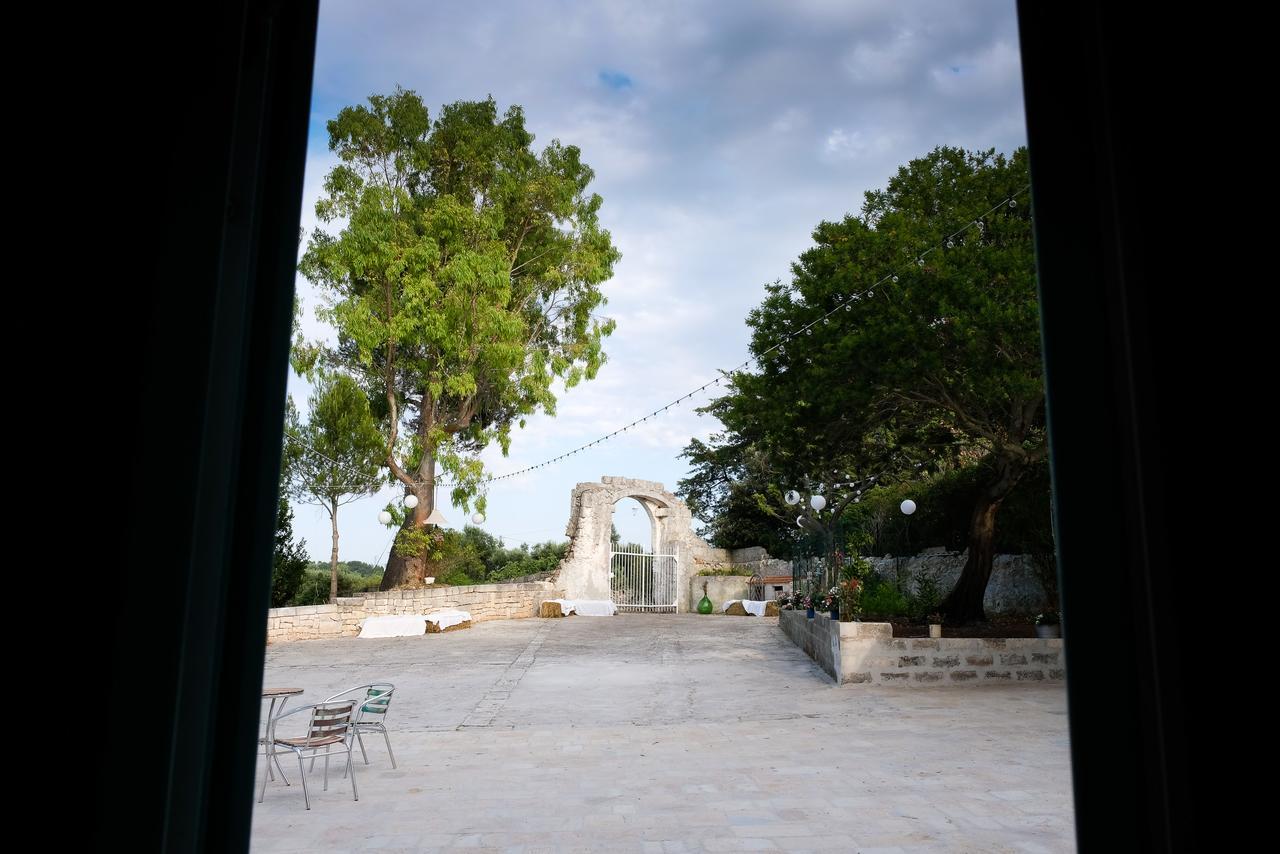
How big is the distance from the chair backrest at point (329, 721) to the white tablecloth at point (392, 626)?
29.1 feet

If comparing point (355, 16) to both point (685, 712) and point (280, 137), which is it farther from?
point (280, 137)

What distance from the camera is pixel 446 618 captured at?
13734mm

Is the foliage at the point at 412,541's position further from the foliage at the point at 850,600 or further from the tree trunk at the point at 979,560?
the tree trunk at the point at 979,560

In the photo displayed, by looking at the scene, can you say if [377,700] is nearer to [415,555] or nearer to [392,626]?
[392,626]

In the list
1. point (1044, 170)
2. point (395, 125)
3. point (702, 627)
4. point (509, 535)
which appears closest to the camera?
point (1044, 170)

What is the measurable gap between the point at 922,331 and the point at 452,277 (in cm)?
943

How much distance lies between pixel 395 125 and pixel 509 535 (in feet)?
46.7

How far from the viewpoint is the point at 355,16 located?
8.82 meters

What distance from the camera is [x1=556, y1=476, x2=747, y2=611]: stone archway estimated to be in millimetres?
18484

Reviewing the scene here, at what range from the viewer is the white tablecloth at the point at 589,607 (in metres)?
17.2

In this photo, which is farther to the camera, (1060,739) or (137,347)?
(1060,739)

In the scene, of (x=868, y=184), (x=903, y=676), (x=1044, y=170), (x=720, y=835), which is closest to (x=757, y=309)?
(x=868, y=184)

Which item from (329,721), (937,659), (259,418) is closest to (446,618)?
(937,659)

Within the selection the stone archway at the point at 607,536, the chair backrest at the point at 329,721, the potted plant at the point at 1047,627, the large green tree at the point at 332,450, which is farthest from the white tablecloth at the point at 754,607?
the chair backrest at the point at 329,721
